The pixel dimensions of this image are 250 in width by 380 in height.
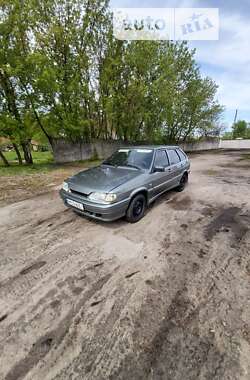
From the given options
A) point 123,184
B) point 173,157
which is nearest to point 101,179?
point 123,184

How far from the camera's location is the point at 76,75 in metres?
10.5

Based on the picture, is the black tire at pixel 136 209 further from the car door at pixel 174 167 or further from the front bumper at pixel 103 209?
the car door at pixel 174 167

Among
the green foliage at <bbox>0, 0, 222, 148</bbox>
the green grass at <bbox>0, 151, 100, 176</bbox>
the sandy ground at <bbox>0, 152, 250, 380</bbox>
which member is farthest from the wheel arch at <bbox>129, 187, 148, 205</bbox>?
the green foliage at <bbox>0, 0, 222, 148</bbox>

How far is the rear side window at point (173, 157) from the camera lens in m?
5.18

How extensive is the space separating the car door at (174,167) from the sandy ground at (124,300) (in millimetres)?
1572

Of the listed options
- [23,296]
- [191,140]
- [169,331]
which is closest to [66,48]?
[23,296]

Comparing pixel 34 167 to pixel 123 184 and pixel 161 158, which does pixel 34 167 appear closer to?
pixel 161 158

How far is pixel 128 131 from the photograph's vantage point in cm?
1484

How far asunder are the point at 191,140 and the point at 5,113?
67.6 ft

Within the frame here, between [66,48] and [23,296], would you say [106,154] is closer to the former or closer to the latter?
[66,48]

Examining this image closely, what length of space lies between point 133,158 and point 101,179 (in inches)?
45.6

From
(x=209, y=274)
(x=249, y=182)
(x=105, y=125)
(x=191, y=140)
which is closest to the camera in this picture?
(x=209, y=274)

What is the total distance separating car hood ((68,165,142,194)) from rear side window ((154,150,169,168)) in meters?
0.72

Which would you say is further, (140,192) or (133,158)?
(133,158)
